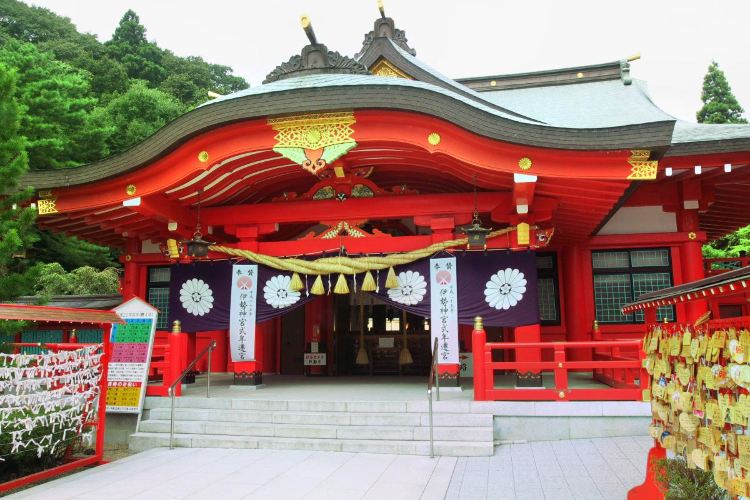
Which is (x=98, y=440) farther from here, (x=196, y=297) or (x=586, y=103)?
(x=586, y=103)

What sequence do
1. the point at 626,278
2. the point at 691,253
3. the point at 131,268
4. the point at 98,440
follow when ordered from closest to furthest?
1. the point at 98,440
2. the point at 691,253
3. the point at 626,278
4. the point at 131,268

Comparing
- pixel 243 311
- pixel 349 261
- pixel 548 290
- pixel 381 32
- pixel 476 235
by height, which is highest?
pixel 381 32

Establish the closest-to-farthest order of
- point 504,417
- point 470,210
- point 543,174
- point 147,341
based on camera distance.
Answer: point 504,417 < point 543,174 < point 147,341 < point 470,210

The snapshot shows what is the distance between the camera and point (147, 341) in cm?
858

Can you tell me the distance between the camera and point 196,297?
10250 mm

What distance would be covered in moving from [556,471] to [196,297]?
687 cm

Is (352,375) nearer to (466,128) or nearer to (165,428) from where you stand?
(165,428)

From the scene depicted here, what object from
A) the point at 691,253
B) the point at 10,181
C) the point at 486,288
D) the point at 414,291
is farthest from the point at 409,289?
the point at 10,181

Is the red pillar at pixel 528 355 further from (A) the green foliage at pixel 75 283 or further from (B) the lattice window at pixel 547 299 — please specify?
(A) the green foliage at pixel 75 283

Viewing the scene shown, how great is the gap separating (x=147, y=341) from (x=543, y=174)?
21.1 ft

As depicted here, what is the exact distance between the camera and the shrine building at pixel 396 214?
816 cm

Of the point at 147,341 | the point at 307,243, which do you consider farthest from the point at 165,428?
the point at 307,243

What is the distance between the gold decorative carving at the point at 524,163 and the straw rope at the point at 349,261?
4.25 ft

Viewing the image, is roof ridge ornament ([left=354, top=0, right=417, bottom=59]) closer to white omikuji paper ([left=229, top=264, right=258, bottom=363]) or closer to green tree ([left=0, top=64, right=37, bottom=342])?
white omikuji paper ([left=229, top=264, right=258, bottom=363])
